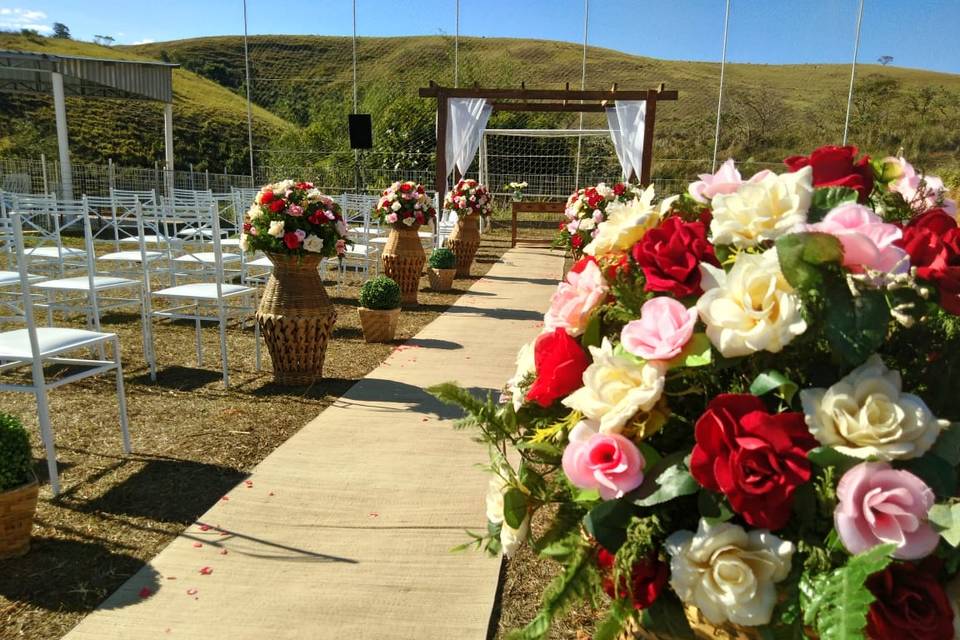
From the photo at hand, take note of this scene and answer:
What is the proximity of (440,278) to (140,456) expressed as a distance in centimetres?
543

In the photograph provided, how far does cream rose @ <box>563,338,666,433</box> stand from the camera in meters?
0.87

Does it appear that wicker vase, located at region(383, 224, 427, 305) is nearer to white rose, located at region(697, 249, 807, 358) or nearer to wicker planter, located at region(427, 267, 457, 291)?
wicker planter, located at region(427, 267, 457, 291)

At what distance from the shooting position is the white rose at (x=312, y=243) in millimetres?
4207

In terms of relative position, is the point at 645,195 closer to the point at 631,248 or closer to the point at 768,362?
the point at 631,248

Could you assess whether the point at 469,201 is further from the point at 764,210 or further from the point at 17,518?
the point at 764,210

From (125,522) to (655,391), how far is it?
2.45 meters

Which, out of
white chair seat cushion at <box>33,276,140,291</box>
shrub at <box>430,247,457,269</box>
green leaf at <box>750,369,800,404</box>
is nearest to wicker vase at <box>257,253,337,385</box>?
white chair seat cushion at <box>33,276,140,291</box>

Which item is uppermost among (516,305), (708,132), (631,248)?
(708,132)

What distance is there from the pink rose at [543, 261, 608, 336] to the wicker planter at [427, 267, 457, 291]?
7.34 m

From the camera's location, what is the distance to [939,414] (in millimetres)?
919

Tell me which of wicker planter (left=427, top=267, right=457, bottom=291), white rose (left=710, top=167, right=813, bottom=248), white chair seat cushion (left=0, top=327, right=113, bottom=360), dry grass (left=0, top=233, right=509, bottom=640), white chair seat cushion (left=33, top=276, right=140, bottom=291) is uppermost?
→ white rose (left=710, top=167, right=813, bottom=248)

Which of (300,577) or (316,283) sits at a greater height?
(316,283)

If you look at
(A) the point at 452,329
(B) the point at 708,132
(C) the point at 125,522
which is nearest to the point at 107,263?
(A) the point at 452,329

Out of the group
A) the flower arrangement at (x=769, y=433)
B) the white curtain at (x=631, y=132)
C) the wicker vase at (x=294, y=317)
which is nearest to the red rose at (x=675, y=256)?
the flower arrangement at (x=769, y=433)
